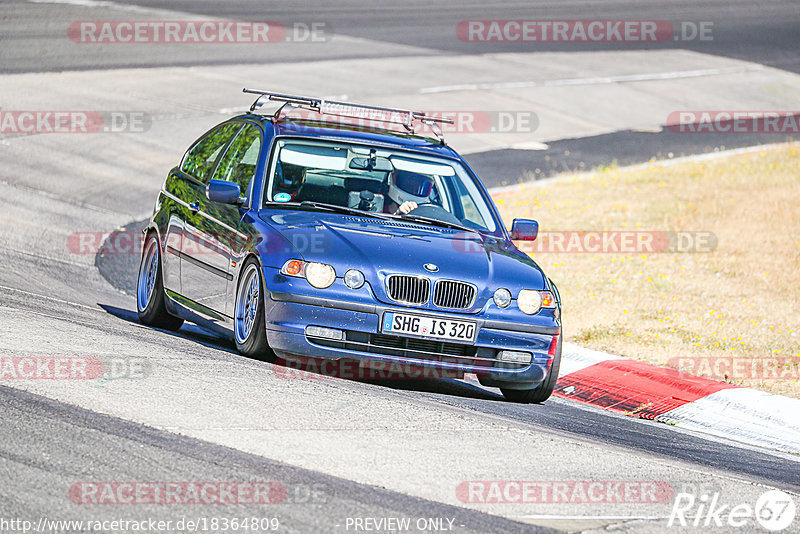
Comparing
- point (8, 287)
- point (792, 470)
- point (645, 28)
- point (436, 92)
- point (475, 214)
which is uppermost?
point (645, 28)

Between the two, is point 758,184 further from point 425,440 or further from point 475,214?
point 425,440

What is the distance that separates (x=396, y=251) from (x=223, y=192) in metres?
1.42

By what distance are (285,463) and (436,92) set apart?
20.2 meters

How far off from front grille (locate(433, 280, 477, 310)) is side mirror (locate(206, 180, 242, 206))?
1.70 meters

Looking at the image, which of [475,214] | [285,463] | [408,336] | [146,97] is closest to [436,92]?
[146,97]

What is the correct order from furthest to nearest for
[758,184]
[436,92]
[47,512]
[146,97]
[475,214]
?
[436,92]
[146,97]
[758,184]
[475,214]
[47,512]

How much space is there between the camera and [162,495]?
520 cm

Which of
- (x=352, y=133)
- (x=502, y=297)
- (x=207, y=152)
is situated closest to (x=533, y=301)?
(x=502, y=297)

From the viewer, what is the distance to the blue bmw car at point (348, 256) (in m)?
7.88

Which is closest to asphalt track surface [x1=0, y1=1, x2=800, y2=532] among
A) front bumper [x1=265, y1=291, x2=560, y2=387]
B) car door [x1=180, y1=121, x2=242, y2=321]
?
front bumper [x1=265, y1=291, x2=560, y2=387]

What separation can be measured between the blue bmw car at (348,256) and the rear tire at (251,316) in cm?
1

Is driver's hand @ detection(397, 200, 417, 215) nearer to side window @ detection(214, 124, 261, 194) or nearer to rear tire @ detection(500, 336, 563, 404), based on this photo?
side window @ detection(214, 124, 261, 194)

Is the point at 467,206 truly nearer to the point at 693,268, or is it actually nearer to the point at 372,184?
the point at 372,184

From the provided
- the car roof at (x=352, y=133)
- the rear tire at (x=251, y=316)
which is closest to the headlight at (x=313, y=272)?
the rear tire at (x=251, y=316)
